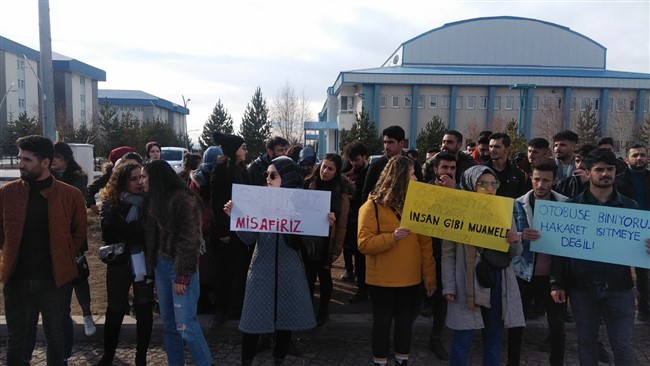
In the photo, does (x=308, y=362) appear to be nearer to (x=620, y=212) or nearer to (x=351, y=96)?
(x=620, y=212)

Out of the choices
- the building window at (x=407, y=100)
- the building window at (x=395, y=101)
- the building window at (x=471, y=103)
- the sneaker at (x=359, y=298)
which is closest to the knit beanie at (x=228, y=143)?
the sneaker at (x=359, y=298)

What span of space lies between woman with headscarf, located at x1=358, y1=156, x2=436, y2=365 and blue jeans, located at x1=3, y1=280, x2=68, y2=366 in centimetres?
267

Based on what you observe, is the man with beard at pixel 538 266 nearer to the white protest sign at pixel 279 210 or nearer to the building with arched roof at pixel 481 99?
the white protest sign at pixel 279 210

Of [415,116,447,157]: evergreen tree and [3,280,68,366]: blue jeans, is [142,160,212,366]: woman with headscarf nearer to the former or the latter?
[3,280,68,366]: blue jeans

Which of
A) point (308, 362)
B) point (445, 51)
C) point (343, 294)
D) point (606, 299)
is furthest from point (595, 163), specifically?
point (445, 51)

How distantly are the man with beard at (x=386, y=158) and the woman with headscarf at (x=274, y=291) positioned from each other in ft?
4.72

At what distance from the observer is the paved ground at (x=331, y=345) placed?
4.83 metres

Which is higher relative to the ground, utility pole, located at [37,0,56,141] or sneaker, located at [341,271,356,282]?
utility pole, located at [37,0,56,141]

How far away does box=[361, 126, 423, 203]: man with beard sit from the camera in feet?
18.7

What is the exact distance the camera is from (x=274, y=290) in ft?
14.3

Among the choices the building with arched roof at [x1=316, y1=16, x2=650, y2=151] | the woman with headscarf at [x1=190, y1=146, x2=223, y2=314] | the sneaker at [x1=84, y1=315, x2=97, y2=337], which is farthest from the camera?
the building with arched roof at [x1=316, y1=16, x2=650, y2=151]

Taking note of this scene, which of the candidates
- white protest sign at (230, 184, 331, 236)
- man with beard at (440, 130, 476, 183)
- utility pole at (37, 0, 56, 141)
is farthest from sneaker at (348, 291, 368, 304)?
utility pole at (37, 0, 56, 141)

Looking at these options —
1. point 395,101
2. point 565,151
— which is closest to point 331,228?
point 565,151

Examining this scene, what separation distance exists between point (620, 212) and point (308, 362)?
3.24 m
